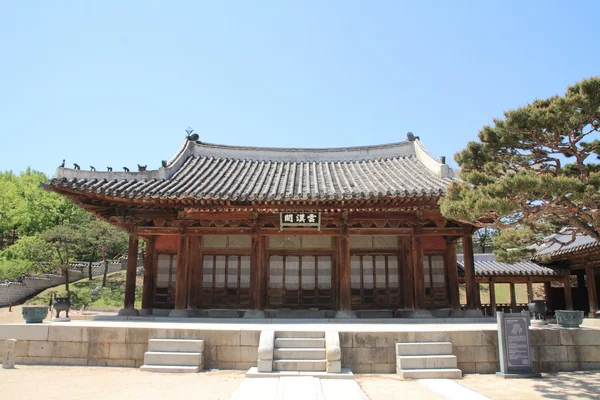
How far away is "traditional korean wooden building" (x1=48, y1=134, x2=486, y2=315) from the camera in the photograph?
553 inches

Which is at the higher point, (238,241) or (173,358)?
(238,241)

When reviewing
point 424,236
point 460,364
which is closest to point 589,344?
point 460,364

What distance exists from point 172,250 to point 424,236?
9461mm

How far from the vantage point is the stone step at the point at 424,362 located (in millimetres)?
9398

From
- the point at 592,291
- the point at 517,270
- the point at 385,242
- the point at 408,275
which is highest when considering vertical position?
the point at 385,242

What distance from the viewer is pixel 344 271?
1448 cm

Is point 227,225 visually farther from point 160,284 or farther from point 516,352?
point 516,352

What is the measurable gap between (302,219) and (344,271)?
224 centimetres

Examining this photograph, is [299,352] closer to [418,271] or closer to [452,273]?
[418,271]

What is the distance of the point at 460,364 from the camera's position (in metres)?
9.72

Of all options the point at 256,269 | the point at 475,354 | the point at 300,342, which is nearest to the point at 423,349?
the point at 475,354

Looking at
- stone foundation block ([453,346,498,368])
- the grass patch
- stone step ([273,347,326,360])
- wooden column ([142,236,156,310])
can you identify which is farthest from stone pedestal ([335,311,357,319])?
the grass patch

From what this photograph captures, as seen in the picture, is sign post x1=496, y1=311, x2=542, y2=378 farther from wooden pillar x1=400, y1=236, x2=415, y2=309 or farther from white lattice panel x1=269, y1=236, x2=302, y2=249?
white lattice panel x1=269, y1=236, x2=302, y2=249

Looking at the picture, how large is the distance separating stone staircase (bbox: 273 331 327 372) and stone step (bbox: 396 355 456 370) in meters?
1.70
